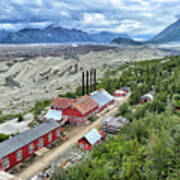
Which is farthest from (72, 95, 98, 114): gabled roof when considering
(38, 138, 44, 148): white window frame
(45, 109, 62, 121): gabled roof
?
(38, 138, 44, 148): white window frame

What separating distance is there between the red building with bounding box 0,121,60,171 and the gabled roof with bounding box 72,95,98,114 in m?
5.92

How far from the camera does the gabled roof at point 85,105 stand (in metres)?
33.2

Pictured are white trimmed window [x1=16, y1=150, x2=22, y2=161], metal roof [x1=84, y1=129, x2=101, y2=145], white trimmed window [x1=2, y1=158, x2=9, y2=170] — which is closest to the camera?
white trimmed window [x1=2, y1=158, x2=9, y2=170]

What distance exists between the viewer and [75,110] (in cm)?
3312

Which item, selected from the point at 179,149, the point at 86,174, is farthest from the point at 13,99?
the point at 179,149

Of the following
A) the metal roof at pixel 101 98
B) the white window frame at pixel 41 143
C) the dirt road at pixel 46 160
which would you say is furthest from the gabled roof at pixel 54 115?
the metal roof at pixel 101 98

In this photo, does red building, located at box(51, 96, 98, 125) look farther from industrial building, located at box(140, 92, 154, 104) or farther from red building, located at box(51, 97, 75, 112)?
industrial building, located at box(140, 92, 154, 104)

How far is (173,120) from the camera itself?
18969 mm

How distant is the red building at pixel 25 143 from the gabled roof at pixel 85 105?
5.92 meters

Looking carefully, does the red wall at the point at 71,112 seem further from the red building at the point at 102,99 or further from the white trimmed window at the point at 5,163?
the white trimmed window at the point at 5,163

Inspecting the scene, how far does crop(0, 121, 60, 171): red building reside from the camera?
21812 millimetres

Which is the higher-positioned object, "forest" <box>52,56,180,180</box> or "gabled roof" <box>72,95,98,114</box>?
"forest" <box>52,56,180,180</box>

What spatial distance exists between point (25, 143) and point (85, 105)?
13.9m

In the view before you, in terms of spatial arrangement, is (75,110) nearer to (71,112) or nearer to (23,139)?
(71,112)
